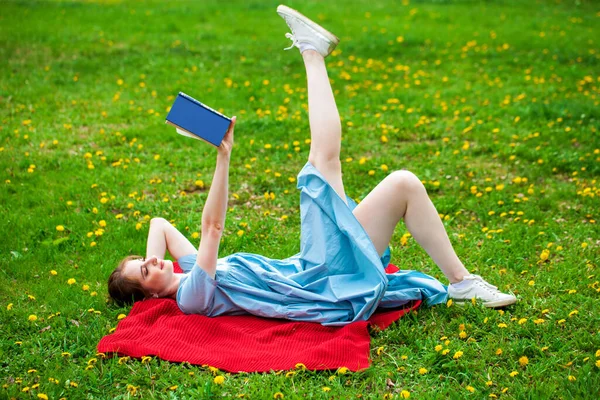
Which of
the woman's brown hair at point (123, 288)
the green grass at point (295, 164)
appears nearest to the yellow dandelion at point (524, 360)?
the green grass at point (295, 164)

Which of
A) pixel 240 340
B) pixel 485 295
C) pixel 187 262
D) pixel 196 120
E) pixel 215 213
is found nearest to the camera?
pixel 196 120

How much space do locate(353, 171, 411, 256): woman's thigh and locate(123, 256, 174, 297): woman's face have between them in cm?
134

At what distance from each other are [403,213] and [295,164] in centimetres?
314

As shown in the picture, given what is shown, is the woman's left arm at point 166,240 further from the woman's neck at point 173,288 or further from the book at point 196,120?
the book at point 196,120

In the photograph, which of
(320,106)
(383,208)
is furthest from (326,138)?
(383,208)

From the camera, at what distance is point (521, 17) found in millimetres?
13859

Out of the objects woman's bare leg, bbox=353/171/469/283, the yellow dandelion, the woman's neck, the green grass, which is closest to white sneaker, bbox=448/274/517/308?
the green grass

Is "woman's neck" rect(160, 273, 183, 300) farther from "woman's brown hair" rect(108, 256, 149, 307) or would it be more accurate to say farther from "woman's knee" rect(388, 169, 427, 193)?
"woman's knee" rect(388, 169, 427, 193)

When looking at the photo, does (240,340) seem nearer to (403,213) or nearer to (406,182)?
(403,213)

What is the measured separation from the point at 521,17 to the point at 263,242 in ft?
35.0

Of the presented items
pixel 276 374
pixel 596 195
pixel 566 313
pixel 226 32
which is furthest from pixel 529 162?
pixel 226 32

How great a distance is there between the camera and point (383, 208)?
4.09 meters

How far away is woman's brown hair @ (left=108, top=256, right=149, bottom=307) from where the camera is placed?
4.35 metres

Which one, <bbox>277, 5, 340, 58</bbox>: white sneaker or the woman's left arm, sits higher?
<bbox>277, 5, 340, 58</bbox>: white sneaker
